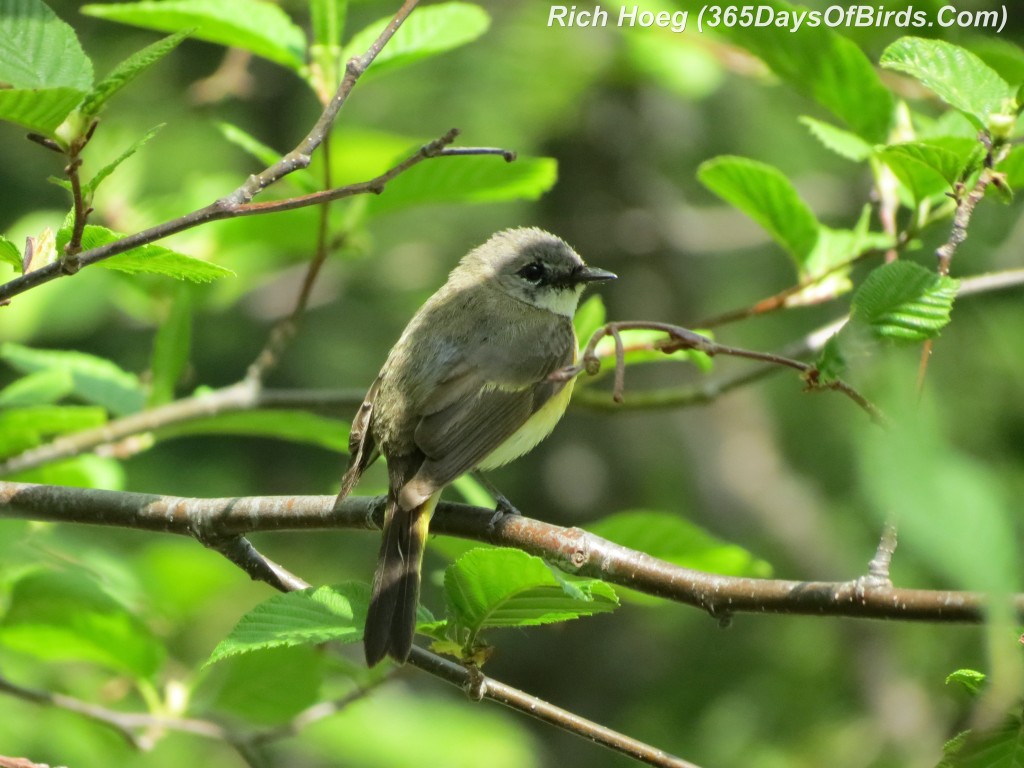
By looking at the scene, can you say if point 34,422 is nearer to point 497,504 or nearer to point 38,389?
point 38,389

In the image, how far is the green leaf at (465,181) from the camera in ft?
10.6

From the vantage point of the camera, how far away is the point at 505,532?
87.6 inches

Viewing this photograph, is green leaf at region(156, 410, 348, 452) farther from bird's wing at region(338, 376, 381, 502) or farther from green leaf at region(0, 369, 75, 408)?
green leaf at region(0, 369, 75, 408)

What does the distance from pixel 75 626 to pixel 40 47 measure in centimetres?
164

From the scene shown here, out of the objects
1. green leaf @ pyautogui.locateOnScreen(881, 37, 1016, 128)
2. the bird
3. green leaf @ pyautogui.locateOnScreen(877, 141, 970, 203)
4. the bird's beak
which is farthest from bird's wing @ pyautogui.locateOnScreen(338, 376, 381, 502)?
green leaf @ pyautogui.locateOnScreen(881, 37, 1016, 128)

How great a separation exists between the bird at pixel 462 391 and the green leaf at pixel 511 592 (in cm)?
29

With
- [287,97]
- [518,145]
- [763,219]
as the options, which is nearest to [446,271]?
[518,145]

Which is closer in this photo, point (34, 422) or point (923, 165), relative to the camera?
point (923, 165)

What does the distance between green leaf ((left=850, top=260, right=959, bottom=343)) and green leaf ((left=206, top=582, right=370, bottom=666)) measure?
95 cm

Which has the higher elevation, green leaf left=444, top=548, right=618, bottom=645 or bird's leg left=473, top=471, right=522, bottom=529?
green leaf left=444, top=548, right=618, bottom=645

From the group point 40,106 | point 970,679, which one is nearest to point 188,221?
point 40,106

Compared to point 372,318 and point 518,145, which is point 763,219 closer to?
point 518,145

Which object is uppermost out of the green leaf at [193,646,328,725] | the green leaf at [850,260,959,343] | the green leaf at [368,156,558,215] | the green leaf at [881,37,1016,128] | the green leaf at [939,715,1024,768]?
the green leaf at [881,37,1016,128]

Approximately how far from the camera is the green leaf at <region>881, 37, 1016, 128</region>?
2.02m
